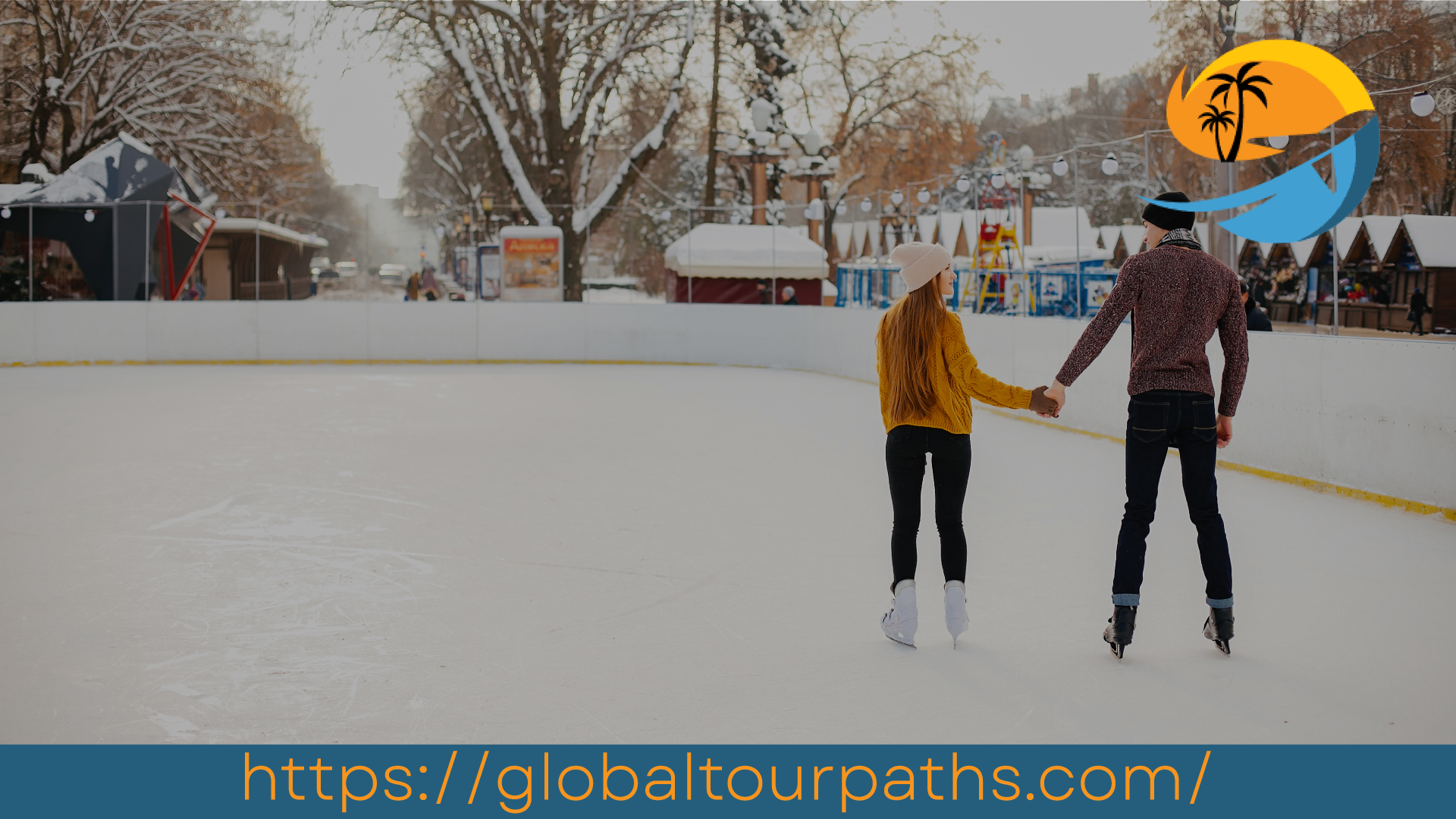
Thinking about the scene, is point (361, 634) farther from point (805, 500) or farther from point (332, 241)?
point (332, 241)

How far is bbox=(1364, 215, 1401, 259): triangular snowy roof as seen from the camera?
8.35 m

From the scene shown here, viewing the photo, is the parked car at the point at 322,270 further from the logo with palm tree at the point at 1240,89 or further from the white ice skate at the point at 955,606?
the white ice skate at the point at 955,606

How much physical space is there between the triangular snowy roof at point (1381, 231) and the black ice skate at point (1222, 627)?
530 cm

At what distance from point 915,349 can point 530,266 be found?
1710 cm

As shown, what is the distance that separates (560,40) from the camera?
24.9 m

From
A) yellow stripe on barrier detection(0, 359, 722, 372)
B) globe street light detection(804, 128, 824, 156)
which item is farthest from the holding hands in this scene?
globe street light detection(804, 128, 824, 156)

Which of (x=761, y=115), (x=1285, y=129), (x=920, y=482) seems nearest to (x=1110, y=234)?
(x=761, y=115)

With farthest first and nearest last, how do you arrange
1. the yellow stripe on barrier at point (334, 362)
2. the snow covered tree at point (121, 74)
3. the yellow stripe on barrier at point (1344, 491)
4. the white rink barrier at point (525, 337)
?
the snow covered tree at point (121, 74) < the yellow stripe on barrier at point (334, 362) < the white rink barrier at point (525, 337) < the yellow stripe on barrier at point (1344, 491)

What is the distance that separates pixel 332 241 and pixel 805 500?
20.8 meters

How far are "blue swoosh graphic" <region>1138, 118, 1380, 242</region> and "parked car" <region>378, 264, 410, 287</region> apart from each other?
1426 centimetres

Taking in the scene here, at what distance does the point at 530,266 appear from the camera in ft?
67.3

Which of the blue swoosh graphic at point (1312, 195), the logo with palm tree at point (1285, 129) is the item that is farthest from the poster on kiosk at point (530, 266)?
the blue swoosh graphic at point (1312, 195)

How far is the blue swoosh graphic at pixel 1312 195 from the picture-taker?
8273mm
